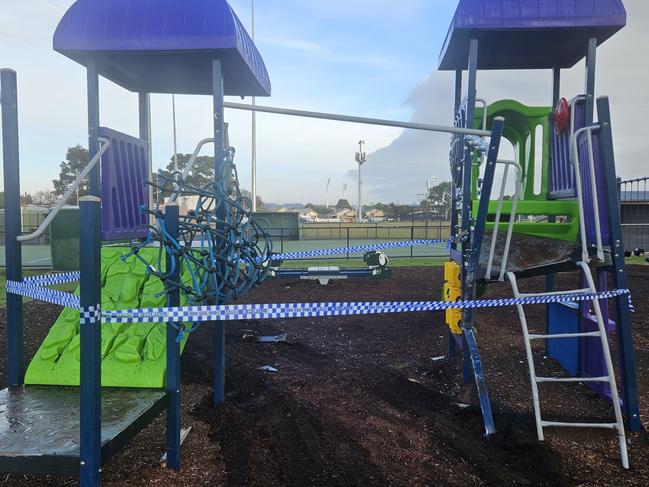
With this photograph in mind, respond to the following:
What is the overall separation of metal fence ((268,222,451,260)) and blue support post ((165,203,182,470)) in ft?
42.8

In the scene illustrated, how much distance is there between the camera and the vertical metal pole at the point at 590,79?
440 centimetres

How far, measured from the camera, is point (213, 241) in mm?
3541

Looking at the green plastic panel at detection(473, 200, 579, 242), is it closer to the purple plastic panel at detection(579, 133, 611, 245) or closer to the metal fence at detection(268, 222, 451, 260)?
the purple plastic panel at detection(579, 133, 611, 245)

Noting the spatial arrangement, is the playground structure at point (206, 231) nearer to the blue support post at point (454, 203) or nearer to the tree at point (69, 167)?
the blue support post at point (454, 203)

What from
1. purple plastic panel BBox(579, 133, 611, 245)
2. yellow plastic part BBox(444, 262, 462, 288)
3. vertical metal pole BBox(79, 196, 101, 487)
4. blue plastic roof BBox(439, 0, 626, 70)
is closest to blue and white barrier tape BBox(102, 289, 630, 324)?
vertical metal pole BBox(79, 196, 101, 487)

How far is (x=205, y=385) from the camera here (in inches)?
190

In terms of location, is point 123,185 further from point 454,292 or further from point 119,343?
point 454,292

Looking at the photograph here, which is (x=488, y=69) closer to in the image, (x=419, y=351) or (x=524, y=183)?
(x=524, y=183)

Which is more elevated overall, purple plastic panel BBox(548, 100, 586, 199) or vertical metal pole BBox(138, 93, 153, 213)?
vertical metal pole BBox(138, 93, 153, 213)

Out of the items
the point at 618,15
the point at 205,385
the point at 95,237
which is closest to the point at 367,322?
the point at 205,385

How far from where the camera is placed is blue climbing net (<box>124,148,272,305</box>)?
3156 millimetres

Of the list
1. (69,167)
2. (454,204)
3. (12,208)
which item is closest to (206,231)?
(12,208)

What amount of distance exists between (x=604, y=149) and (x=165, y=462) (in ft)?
12.7

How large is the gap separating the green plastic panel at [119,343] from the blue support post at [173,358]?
12 cm
